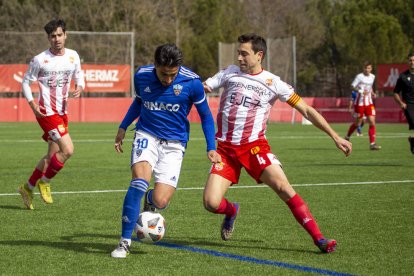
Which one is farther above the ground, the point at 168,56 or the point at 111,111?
the point at 168,56

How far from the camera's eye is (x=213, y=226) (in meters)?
9.85

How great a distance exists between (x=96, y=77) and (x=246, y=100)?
35382 mm

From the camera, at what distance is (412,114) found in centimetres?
1831

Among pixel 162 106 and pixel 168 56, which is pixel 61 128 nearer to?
pixel 162 106

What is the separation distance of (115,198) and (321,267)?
17.9ft

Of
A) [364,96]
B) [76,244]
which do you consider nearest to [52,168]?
[76,244]

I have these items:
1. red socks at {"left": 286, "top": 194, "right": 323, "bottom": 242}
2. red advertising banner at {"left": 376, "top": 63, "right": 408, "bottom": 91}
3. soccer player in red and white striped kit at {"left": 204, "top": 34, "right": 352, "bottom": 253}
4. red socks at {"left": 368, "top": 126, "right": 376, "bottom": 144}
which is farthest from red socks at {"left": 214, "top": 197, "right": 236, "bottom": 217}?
red advertising banner at {"left": 376, "top": 63, "right": 408, "bottom": 91}

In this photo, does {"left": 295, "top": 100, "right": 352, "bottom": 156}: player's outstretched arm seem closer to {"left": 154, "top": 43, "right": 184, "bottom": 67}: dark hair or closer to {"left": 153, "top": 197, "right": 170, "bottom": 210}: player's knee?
{"left": 154, "top": 43, "right": 184, "bottom": 67}: dark hair

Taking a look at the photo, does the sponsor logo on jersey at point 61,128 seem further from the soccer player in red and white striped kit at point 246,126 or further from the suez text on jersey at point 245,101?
the suez text on jersey at point 245,101

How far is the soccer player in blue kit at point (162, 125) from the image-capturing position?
26.9ft

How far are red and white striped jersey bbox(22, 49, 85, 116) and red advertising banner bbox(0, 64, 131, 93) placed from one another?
30689 millimetres

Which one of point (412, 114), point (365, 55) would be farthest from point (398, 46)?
point (412, 114)

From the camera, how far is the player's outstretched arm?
8.16 meters

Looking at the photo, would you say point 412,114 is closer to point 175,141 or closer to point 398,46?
point 175,141
